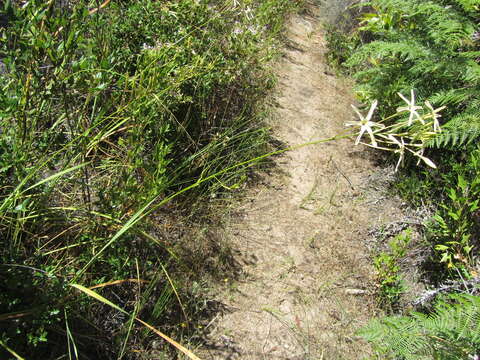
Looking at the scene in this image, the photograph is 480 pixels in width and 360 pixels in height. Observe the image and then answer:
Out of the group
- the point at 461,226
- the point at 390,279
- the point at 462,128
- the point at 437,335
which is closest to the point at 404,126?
the point at 437,335

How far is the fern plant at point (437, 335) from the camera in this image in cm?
168

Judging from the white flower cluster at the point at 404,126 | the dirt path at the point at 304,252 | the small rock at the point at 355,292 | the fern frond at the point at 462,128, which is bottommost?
the small rock at the point at 355,292

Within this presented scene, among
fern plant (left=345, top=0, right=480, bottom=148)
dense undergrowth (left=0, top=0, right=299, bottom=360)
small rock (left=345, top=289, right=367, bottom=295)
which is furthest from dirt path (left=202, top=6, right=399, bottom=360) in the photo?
fern plant (left=345, top=0, right=480, bottom=148)

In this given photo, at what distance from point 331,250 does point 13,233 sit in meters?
1.97

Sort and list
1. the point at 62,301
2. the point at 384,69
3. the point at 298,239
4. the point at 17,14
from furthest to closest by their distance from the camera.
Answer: the point at 384,69 → the point at 298,239 → the point at 62,301 → the point at 17,14

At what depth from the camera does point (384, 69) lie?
379cm

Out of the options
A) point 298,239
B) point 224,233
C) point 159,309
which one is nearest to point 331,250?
point 298,239

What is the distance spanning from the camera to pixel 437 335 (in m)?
1.85

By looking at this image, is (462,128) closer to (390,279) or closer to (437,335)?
(390,279)

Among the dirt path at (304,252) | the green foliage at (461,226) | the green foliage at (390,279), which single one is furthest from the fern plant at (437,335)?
the green foliage at (461,226)

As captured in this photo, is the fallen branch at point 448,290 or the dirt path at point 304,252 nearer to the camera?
the dirt path at point 304,252

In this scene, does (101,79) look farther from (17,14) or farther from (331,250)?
(331,250)

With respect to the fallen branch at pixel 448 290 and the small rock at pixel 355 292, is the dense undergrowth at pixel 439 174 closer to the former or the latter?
the fallen branch at pixel 448 290

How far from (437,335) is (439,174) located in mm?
1792
